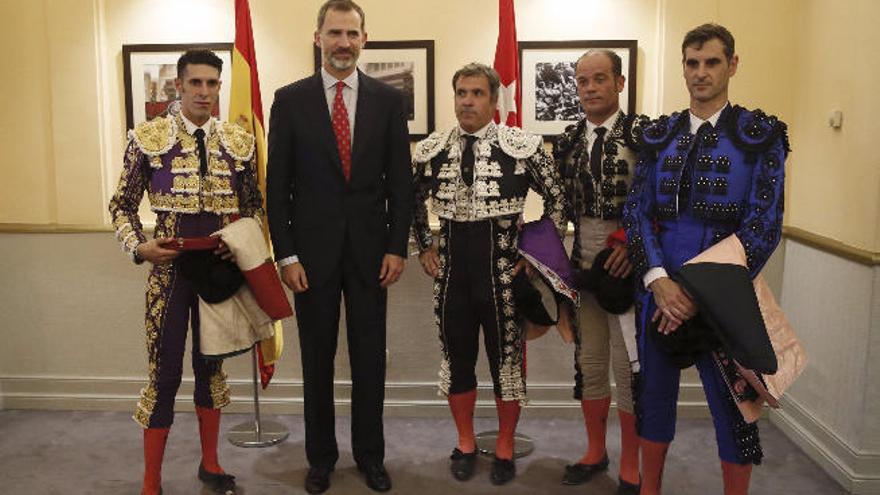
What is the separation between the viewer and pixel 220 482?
3062mm

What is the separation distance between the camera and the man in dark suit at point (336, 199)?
9.49 feet

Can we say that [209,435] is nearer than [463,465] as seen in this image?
Yes

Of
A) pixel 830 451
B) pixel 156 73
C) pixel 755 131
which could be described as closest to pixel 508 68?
pixel 755 131

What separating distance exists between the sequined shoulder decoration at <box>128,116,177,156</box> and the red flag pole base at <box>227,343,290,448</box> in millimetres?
1042

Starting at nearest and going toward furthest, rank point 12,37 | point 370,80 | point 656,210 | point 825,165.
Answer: point 656,210, point 370,80, point 825,165, point 12,37

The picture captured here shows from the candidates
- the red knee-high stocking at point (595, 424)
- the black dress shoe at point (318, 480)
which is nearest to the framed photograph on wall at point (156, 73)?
the black dress shoe at point (318, 480)

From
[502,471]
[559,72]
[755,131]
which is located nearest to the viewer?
[755,131]

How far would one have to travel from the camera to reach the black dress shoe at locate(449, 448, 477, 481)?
3166 millimetres

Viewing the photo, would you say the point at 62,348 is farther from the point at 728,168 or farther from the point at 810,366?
the point at 810,366

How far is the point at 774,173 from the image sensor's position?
2.33 metres

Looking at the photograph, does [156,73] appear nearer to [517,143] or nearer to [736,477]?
[517,143]

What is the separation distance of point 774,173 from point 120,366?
312cm

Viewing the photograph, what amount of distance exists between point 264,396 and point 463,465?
1236 millimetres

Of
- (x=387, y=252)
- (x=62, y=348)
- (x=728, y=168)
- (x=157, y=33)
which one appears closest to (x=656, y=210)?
(x=728, y=168)
